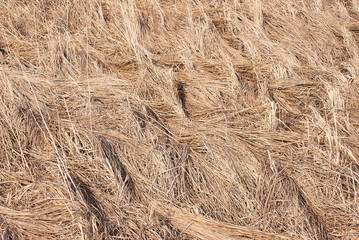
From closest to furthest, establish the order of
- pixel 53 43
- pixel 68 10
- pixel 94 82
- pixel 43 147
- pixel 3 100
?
1. pixel 43 147
2. pixel 3 100
3. pixel 94 82
4. pixel 53 43
5. pixel 68 10

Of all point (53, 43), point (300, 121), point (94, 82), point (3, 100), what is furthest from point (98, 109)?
point (300, 121)

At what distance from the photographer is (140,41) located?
310 centimetres

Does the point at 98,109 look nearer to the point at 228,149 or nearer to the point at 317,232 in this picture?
the point at 228,149

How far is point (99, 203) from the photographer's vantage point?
1.96 meters

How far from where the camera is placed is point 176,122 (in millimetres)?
2480

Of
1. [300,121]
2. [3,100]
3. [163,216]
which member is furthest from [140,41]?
[163,216]

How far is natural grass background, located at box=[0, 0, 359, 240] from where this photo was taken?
6.37 ft

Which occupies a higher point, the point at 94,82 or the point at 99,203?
the point at 94,82

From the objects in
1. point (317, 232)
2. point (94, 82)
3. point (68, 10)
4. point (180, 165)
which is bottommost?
point (317, 232)

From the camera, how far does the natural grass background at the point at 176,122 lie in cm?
194

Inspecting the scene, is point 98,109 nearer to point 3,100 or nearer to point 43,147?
point 43,147

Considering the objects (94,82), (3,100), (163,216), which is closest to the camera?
(163,216)

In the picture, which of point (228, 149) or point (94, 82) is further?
point (94, 82)

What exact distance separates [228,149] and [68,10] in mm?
2082
